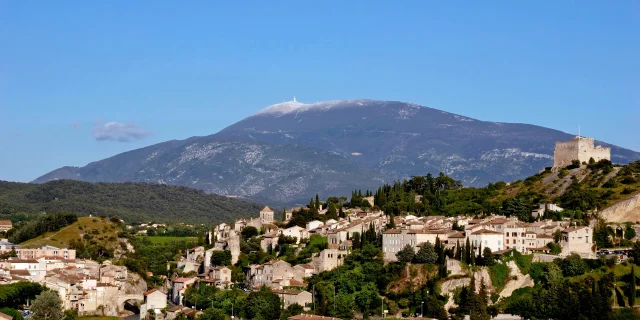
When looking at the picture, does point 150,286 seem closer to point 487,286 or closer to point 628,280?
point 487,286

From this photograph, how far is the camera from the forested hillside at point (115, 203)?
152250mm

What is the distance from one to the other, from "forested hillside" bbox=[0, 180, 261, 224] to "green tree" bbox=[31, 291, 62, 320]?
225 feet

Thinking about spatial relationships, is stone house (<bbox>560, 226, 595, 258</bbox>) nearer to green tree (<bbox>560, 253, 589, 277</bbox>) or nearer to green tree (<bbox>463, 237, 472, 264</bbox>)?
green tree (<bbox>560, 253, 589, 277</bbox>)

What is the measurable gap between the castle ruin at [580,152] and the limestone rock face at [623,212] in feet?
76.6

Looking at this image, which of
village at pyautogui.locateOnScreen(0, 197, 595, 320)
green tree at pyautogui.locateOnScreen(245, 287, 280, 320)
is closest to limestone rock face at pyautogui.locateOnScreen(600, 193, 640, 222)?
village at pyautogui.locateOnScreen(0, 197, 595, 320)

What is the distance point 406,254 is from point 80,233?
4020 centimetres

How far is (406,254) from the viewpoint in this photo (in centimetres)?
7319

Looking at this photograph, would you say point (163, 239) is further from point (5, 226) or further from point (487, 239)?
point (487, 239)

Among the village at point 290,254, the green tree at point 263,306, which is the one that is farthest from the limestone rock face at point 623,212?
the green tree at point 263,306

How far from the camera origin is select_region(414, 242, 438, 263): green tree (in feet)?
236

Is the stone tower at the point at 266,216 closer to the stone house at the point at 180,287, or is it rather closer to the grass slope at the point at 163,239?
the grass slope at the point at 163,239

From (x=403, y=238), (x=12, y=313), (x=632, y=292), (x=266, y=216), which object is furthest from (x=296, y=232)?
(x=632, y=292)

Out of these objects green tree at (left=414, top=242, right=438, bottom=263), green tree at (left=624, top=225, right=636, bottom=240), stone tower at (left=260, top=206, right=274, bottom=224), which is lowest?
green tree at (left=414, top=242, right=438, bottom=263)

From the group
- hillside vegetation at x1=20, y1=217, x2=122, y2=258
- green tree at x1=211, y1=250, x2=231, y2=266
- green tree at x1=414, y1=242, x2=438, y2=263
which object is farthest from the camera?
hillside vegetation at x1=20, y1=217, x2=122, y2=258
